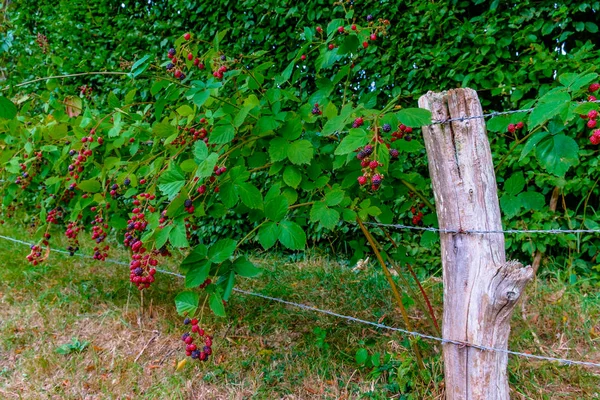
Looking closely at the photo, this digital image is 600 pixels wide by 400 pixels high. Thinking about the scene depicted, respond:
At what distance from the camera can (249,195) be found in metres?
1.42

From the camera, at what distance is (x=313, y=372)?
202 cm

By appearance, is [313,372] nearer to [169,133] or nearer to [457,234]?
[457,234]

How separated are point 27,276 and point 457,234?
307 centimetres

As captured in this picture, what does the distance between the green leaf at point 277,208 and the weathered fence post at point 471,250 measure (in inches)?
21.8

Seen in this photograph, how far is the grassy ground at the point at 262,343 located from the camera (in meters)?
1.92

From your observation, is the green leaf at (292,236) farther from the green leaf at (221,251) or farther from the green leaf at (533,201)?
the green leaf at (533,201)

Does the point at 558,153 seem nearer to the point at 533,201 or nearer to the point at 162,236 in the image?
the point at 533,201

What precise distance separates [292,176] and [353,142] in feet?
1.02

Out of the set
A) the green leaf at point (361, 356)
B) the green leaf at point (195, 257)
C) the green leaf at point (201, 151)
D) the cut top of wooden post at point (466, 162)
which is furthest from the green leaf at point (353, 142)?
the green leaf at point (361, 356)

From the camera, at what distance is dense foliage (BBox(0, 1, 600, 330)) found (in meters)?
1.44

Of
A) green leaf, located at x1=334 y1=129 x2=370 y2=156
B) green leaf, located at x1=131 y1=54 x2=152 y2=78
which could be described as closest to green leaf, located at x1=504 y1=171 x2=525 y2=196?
green leaf, located at x1=334 y1=129 x2=370 y2=156

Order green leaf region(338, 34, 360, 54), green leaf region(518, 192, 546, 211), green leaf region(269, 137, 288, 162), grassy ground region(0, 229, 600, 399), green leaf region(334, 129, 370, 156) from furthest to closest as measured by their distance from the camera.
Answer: grassy ground region(0, 229, 600, 399)
green leaf region(338, 34, 360, 54)
green leaf region(269, 137, 288, 162)
green leaf region(518, 192, 546, 211)
green leaf region(334, 129, 370, 156)

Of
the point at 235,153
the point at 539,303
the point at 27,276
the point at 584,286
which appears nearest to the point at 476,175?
the point at 235,153

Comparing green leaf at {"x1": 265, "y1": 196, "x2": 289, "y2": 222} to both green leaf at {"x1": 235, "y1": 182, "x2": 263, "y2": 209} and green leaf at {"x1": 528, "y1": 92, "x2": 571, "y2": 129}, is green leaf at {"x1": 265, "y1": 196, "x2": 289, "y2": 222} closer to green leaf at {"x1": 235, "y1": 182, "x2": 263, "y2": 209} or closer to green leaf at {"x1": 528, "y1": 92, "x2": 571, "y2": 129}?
green leaf at {"x1": 235, "y1": 182, "x2": 263, "y2": 209}
